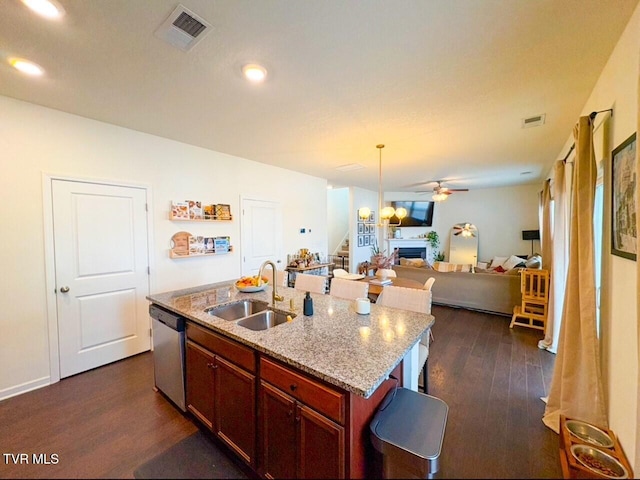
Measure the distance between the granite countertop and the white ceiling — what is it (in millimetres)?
1803

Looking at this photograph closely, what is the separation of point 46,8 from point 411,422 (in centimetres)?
278

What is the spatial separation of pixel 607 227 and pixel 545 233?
301 centimetres

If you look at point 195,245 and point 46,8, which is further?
point 195,245

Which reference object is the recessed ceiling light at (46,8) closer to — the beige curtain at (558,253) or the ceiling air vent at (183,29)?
the ceiling air vent at (183,29)

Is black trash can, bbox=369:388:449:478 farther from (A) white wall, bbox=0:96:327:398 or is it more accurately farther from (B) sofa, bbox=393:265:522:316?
(B) sofa, bbox=393:265:522:316

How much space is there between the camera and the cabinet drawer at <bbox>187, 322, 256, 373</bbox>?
62.4 inches

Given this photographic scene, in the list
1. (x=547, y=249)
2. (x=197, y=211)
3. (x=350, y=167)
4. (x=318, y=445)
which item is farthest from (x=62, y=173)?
(x=547, y=249)

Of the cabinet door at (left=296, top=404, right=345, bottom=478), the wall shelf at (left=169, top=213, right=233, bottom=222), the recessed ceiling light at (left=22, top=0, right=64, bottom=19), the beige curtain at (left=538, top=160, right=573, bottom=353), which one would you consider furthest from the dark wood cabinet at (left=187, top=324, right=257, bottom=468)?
the beige curtain at (left=538, top=160, right=573, bottom=353)

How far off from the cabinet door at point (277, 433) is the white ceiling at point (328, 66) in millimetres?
2094

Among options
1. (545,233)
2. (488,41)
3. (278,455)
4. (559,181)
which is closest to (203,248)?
(278,455)

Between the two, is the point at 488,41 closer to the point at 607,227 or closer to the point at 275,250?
the point at 607,227

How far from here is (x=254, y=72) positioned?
201 cm

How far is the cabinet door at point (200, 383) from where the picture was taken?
188 cm

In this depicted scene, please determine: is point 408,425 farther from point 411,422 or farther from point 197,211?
point 197,211
